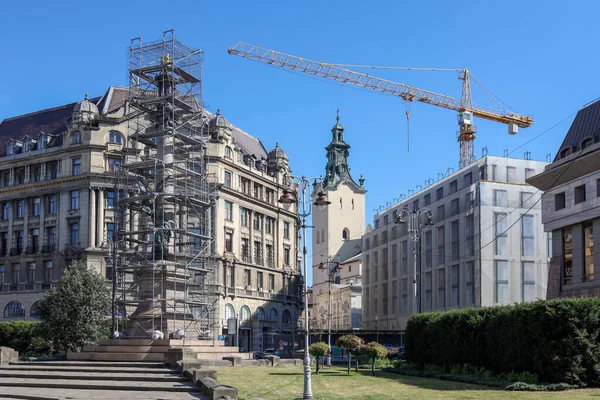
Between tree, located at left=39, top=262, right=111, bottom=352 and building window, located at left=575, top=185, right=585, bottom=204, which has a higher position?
building window, located at left=575, top=185, right=585, bottom=204

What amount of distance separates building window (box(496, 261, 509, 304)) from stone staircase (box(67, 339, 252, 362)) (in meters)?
49.1

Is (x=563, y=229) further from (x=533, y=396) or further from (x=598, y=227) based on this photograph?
(x=533, y=396)

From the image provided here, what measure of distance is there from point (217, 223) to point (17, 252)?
22878 millimetres

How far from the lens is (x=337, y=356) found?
217ft

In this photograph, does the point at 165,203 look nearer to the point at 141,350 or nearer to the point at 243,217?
the point at 141,350

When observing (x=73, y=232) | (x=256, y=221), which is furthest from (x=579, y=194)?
(x=73, y=232)

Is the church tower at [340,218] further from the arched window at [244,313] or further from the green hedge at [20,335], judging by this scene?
the green hedge at [20,335]

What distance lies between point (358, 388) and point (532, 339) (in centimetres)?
773

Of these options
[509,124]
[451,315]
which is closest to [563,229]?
[451,315]

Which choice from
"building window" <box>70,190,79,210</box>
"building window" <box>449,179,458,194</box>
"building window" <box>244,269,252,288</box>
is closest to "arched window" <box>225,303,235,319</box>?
A: "building window" <box>244,269,252,288</box>

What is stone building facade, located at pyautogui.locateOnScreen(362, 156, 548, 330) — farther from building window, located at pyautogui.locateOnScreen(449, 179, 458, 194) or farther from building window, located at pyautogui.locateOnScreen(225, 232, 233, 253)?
building window, located at pyautogui.locateOnScreen(225, 232, 233, 253)

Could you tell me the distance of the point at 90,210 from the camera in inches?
3322

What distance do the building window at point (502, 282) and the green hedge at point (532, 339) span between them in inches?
1814

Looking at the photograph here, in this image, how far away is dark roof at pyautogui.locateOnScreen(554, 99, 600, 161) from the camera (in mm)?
51312
